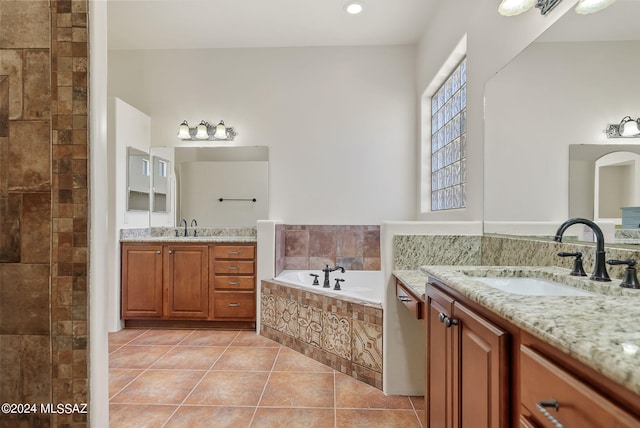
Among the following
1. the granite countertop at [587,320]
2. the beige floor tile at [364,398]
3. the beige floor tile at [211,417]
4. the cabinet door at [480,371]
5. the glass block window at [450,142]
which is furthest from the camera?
the glass block window at [450,142]

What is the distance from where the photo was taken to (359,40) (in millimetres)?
3639

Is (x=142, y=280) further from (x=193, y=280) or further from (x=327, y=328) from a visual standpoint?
(x=327, y=328)

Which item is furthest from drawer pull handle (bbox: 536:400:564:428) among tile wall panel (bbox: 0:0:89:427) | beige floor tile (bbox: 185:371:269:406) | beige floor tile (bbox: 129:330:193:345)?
beige floor tile (bbox: 129:330:193:345)

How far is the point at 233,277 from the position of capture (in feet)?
10.9

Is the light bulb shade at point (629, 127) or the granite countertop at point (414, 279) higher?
the light bulb shade at point (629, 127)

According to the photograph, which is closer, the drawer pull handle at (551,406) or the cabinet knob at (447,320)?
the drawer pull handle at (551,406)

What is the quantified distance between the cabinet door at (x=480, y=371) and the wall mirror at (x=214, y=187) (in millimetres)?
2954

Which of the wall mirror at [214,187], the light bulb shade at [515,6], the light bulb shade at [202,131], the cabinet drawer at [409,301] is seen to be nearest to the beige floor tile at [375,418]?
the cabinet drawer at [409,301]

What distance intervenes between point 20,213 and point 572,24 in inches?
88.9

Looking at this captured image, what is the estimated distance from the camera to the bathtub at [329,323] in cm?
227

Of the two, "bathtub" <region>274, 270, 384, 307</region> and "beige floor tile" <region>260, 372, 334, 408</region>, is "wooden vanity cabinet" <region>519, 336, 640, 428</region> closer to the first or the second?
"beige floor tile" <region>260, 372, 334, 408</region>

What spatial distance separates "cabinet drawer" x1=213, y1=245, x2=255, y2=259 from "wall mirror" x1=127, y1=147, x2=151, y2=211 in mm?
1078

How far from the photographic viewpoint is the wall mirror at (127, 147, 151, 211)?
3.50 m

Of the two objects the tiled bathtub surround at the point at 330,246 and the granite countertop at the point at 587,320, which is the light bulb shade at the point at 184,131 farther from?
the granite countertop at the point at 587,320
